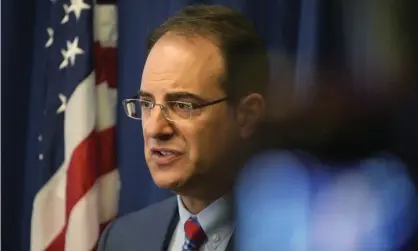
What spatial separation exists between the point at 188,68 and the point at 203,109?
73 mm

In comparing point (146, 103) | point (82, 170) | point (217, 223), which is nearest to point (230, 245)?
point (217, 223)

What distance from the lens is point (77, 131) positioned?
5.43ft

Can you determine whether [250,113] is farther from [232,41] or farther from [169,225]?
[169,225]

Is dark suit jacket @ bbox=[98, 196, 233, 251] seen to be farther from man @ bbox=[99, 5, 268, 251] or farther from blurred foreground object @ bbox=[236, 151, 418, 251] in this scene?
blurred foreground object @ bbox=[236, 151, 418, 251]

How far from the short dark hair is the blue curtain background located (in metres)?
0.10

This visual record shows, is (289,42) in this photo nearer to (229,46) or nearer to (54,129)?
(229,46)

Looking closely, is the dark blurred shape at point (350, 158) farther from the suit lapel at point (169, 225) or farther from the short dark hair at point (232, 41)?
the suit lapel at point (169, 225)

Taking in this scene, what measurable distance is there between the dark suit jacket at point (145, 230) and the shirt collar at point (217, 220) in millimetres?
109

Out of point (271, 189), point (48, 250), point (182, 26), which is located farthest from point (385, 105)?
point (48, 250)

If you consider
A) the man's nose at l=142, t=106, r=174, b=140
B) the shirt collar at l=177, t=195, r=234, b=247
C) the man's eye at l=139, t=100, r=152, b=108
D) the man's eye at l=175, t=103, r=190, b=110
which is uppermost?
the man's eye at l=175, t=103, r=190, b=110

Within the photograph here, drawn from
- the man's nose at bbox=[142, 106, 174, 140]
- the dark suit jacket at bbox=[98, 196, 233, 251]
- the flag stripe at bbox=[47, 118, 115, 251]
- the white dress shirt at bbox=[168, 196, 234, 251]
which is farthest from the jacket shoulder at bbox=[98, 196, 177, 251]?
the flag stripe at bbox=[47, 118, 115, 251]

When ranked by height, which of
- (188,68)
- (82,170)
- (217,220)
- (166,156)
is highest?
(188,68)

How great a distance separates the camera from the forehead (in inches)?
41.5

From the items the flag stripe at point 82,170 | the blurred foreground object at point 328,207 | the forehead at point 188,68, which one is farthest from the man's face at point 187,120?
the flag stripe at point 82,170
